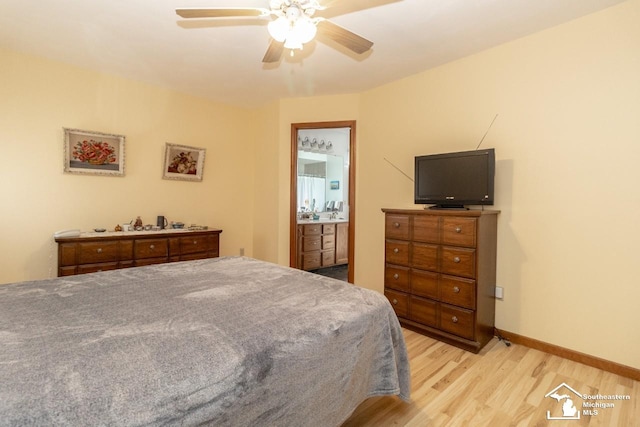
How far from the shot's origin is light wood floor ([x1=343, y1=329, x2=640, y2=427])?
1673 mm

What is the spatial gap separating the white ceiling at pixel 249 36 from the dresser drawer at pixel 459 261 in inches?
70.9

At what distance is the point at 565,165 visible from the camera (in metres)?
2.36

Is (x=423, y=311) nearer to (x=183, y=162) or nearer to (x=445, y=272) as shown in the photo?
(x=445, y=272)

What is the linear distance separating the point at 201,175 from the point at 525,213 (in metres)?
3.76

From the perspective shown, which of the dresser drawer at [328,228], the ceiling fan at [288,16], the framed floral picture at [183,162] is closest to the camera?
the ceiling fan at [288,16]

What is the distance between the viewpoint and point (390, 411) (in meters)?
1.73

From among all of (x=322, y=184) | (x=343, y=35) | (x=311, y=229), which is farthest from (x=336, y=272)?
(x=343, y=35)

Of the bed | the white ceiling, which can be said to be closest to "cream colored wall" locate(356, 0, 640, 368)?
the white ceiling

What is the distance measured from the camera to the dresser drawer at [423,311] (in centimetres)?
267

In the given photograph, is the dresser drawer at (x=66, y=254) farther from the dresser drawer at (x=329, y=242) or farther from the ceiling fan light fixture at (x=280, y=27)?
the dresser drawer at (x=329, y=242)

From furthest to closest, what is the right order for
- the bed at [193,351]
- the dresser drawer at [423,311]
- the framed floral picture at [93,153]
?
1. the framed floral picture at [93,153]
2. the dresser drawer at [423,311]
3. the bed at [193,351]

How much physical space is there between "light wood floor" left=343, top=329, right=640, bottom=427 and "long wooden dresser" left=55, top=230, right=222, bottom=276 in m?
2.61

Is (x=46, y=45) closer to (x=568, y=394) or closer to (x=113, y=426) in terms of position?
(x=113, y=426)

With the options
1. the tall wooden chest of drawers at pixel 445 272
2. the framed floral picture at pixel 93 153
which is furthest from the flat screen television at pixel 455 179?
the framed floral picture at pixel 93 153
